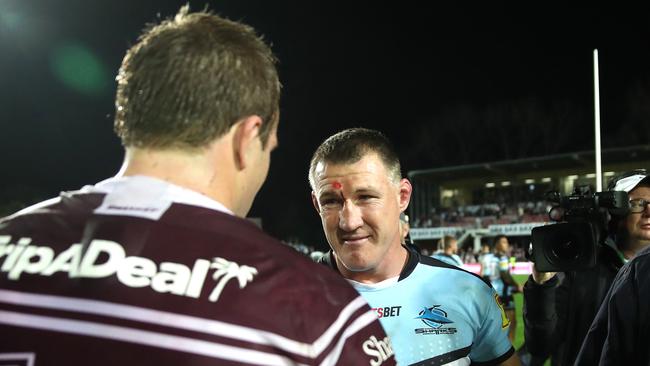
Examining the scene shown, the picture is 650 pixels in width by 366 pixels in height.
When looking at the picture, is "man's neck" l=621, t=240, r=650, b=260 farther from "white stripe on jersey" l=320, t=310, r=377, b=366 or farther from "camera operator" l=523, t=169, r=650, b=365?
"white stripe on jersey" l=320, t=310, r=377, b=366

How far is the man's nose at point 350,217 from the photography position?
100 inches

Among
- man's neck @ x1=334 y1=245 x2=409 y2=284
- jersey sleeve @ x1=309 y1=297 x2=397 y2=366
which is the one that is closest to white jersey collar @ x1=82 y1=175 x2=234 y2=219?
jersey sleeve @ x1=309 y1=297 x2=397 y2=366

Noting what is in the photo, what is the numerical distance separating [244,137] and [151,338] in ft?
1.44

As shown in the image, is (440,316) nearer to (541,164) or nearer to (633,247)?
(633,247)

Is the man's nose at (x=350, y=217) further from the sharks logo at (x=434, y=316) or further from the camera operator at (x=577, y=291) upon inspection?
the camera operator at (x=577, y=291)

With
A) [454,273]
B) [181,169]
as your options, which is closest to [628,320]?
[454,273]

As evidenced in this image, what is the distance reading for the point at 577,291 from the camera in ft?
11.7

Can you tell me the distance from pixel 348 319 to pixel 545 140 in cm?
3532

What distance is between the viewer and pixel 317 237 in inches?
1809

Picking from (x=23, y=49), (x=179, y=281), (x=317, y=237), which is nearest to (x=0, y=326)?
(x=179, y=281)

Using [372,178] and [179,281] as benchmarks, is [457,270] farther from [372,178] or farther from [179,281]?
[179,281]

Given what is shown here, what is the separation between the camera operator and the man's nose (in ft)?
3.79

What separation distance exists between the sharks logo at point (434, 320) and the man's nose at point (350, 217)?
46 centimetres

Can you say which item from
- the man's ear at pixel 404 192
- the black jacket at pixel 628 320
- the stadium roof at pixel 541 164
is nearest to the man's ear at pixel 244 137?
the black jacket at pixel 628 320
